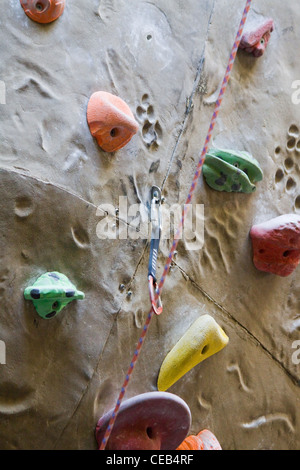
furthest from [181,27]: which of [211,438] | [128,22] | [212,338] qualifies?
[211,438]

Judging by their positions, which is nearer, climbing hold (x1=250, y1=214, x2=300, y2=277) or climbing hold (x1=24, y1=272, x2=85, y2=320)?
climbing hold (x1=24, y1=272, x2=85, y2=320)

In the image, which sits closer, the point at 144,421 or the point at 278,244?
the point at 144,421

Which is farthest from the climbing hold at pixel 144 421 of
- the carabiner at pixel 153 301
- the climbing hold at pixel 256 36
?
the climbing hold at pixel 256 36

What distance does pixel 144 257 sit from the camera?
184 cm

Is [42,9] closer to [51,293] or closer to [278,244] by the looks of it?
[51,293]

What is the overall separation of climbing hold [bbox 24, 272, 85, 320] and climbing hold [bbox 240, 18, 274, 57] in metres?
1.18

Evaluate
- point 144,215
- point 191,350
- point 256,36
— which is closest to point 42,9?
point 144,215

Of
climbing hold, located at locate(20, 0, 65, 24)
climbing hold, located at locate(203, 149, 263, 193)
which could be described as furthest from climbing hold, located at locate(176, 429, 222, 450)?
climbing hold, located at locate(20, 0, 65, 24)

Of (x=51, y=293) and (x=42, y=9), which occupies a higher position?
(x=42, y=9)

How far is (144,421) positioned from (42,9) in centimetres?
A: 121

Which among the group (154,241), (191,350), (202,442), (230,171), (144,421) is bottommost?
(202,442)

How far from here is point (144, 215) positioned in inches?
73.0

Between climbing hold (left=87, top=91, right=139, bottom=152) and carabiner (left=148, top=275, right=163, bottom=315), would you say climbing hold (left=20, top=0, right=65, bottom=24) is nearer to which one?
climbing hold (left=87, top=91, right=139, bottom=152)

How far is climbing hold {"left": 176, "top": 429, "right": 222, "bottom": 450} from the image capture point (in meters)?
1.90
